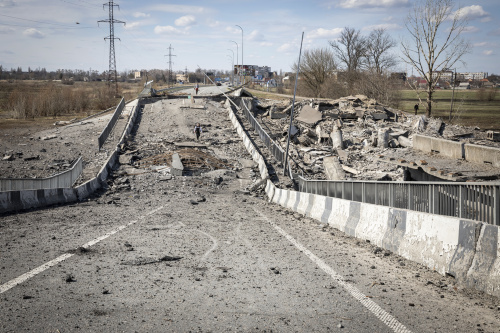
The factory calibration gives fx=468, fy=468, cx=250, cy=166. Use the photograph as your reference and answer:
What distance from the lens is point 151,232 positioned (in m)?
10.7

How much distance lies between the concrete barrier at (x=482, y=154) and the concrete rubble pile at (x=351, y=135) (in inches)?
30.6

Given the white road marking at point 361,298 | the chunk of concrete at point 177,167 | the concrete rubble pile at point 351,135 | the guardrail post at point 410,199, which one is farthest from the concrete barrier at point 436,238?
the chunk of concrete at point 177,167

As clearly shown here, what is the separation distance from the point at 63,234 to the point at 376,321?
7.33m

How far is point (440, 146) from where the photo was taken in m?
32.3

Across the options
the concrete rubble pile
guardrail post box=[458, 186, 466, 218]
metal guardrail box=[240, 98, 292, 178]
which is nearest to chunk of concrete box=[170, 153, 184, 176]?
metal guardrail box=[240, 98, 292, 178]

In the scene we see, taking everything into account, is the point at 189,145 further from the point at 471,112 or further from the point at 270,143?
the point at 471,112

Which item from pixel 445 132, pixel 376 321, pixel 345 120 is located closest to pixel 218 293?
pixel 376 321

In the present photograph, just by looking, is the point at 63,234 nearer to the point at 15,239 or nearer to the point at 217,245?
the point at 15,239

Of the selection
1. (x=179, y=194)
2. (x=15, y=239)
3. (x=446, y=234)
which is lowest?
(x=179, y=194)

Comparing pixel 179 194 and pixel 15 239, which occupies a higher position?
pixel 15 239

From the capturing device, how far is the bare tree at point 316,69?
302 ft

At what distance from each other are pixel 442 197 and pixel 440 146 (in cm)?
2653

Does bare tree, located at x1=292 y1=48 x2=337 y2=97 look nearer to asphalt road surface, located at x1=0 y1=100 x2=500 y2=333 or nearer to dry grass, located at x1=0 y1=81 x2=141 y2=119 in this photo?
dry grass, located at x1=0 y1=81 x2=141 y2=119

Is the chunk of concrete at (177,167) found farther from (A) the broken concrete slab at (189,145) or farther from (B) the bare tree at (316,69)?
(B) the bare tree at (316,69)
